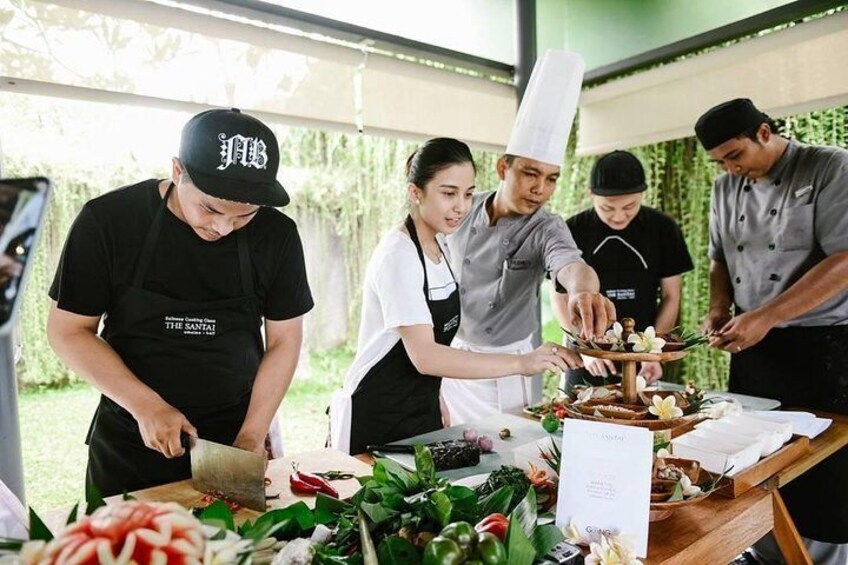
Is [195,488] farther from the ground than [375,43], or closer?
closer

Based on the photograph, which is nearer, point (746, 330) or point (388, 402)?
point (388, 402)

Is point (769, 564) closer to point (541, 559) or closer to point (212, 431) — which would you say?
point (541, 559)

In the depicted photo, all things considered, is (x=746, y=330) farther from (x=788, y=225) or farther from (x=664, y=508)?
(x=664, y=508)

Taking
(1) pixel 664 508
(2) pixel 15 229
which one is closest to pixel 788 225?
(1) pixel 664 508

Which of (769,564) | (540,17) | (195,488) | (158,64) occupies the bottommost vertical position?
(769,564)

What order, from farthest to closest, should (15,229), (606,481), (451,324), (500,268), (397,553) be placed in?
(500,268), (451,324), (606,481), (397,553), (15,229)

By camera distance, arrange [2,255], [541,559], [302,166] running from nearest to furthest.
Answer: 1. [2,255]
2. [541,559]
3. [302,166]

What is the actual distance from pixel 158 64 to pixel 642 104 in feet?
7.96

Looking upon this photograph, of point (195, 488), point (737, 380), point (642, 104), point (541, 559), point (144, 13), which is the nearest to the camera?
point (541, 559)

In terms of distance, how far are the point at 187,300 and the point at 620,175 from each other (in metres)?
1.99

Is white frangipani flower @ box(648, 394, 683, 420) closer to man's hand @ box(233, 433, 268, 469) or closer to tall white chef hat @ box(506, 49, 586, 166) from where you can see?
man's hand @ box(233, 433, 268, 469)

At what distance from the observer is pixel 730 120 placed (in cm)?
218

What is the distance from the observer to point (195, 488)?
4.27ft

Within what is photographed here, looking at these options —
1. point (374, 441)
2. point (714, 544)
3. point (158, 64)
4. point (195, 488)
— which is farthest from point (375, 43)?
point (714, 544)
